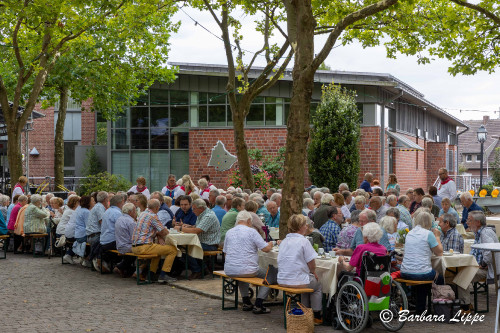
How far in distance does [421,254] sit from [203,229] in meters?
4.30

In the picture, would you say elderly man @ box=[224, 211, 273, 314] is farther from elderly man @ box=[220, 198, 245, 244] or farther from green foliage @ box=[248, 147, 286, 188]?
green foliage @ box=[248, 147, 286, 188]

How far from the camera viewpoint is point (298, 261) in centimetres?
832

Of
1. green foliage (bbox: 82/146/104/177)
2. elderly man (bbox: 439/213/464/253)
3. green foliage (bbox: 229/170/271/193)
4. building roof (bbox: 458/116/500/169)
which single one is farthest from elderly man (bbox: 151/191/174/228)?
building roof (bbox: 458/116/500/169)

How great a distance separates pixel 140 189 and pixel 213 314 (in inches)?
318

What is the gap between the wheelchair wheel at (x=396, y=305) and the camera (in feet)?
26.7

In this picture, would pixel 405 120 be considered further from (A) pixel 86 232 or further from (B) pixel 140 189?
(A) pixel 86 232

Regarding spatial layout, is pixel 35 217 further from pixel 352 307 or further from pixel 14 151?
pixel 352 307

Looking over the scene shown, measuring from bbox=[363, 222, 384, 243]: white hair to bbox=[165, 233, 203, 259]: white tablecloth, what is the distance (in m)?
4.25

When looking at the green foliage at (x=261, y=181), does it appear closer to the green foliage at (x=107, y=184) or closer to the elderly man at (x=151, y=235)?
the green foliage at (x=107, y=184)

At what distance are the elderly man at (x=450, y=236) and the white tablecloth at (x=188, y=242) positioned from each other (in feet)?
13.4

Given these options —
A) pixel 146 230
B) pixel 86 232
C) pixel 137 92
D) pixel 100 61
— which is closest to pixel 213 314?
pixel 146 230

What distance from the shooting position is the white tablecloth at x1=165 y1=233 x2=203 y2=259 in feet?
38.4

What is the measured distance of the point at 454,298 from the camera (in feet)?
28.7

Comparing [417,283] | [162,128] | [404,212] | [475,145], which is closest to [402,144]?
[162,128]
